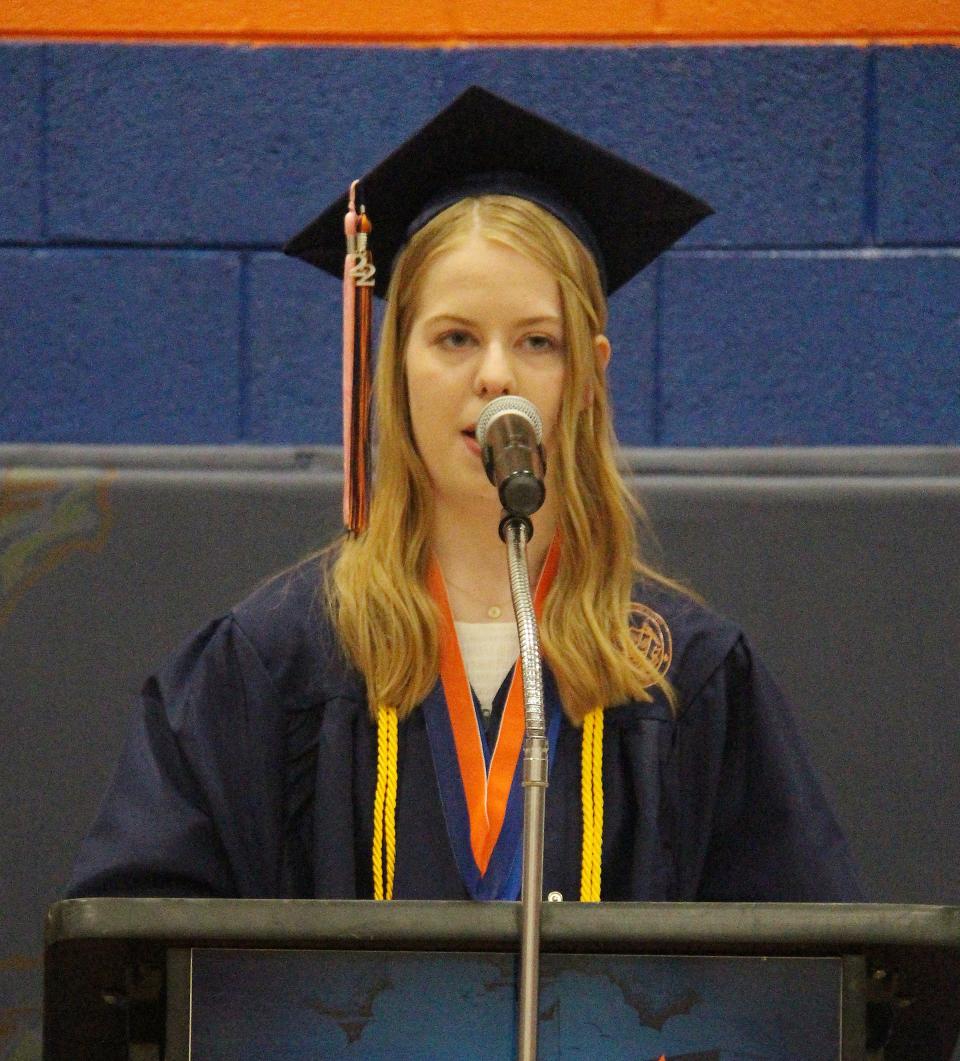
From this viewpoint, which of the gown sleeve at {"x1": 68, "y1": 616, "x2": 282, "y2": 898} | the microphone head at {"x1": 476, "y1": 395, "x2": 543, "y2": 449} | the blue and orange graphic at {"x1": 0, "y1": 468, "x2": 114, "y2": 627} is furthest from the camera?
the blue and orange graphic at {"x1": 0, "y1": 468, "x2": 114, "y2": 627}

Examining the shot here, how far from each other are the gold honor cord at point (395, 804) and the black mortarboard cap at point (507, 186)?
1.79 ft

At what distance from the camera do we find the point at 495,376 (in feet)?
5.46

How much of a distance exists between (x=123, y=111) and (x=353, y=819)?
1.36m

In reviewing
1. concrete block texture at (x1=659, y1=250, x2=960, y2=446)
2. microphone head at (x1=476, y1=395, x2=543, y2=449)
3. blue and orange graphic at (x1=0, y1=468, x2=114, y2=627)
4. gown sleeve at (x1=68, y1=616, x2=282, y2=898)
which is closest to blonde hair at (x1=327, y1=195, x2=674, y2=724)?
gown sleeve at (x1=68, y1=616, x2=282, y2=898)

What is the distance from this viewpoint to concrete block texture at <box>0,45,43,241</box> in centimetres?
256

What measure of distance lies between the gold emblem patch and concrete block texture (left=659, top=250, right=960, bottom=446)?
28.9 inches

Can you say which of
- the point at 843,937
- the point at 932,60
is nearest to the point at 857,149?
the point at 932,60

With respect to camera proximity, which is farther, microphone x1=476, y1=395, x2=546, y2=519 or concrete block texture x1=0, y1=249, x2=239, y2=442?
concrete block texture x1=0, y1=249, x2=239, y2=442

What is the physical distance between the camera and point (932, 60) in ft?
8.39

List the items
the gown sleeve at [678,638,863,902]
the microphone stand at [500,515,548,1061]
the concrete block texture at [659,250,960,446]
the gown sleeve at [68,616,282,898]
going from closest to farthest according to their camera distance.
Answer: the microphone stand at [500,515,548,1061], the gown sleeve at [68,616,282,898], the gown sleeve at [678,638,863,902], the concrete block texture at [659,250,960,446]

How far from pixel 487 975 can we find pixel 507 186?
105cm

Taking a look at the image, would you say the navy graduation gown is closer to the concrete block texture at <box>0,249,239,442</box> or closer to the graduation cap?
the graduation cap

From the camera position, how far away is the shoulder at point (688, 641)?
5.99 feet

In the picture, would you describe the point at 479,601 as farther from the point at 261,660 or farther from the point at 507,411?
the point at 507,411
